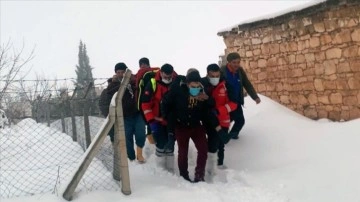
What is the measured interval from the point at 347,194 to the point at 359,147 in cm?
111

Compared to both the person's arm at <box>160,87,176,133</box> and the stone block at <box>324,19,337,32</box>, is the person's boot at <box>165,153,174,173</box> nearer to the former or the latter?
the person's arm at <box>160,87,176,133</box>

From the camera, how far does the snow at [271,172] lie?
12.8 feet

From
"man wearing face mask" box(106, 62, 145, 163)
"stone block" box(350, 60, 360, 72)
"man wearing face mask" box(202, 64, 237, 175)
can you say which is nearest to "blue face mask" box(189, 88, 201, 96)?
"man wearing face mask" box(202, 64, 237, 175)

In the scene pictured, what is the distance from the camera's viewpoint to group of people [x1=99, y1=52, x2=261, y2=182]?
14.7 feet

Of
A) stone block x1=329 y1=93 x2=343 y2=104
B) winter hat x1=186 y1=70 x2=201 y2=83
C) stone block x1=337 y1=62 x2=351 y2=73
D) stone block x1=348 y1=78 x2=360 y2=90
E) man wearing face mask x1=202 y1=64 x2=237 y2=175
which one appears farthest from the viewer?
stone block x1=329 y1=93 x2=343 y2=104

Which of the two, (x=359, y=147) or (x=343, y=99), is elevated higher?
(x=343, y=99)

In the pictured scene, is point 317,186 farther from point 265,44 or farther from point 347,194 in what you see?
point 265,44

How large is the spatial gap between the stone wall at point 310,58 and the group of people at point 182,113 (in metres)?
2.23

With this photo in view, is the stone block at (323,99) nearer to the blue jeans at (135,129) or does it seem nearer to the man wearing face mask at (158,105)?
the man wearing face mask at (158,105)

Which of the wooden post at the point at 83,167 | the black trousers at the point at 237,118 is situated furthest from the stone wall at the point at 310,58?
the wooden post at the point at 83,167

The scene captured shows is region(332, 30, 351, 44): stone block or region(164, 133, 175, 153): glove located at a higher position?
region(332, 30, 351, 44): stone block

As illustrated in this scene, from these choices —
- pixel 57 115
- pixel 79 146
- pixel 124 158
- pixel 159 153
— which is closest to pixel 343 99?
pixel 159 153

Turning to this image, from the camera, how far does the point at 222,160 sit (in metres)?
5.13

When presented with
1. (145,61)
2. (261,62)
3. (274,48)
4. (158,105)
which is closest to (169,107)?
(158,105)
